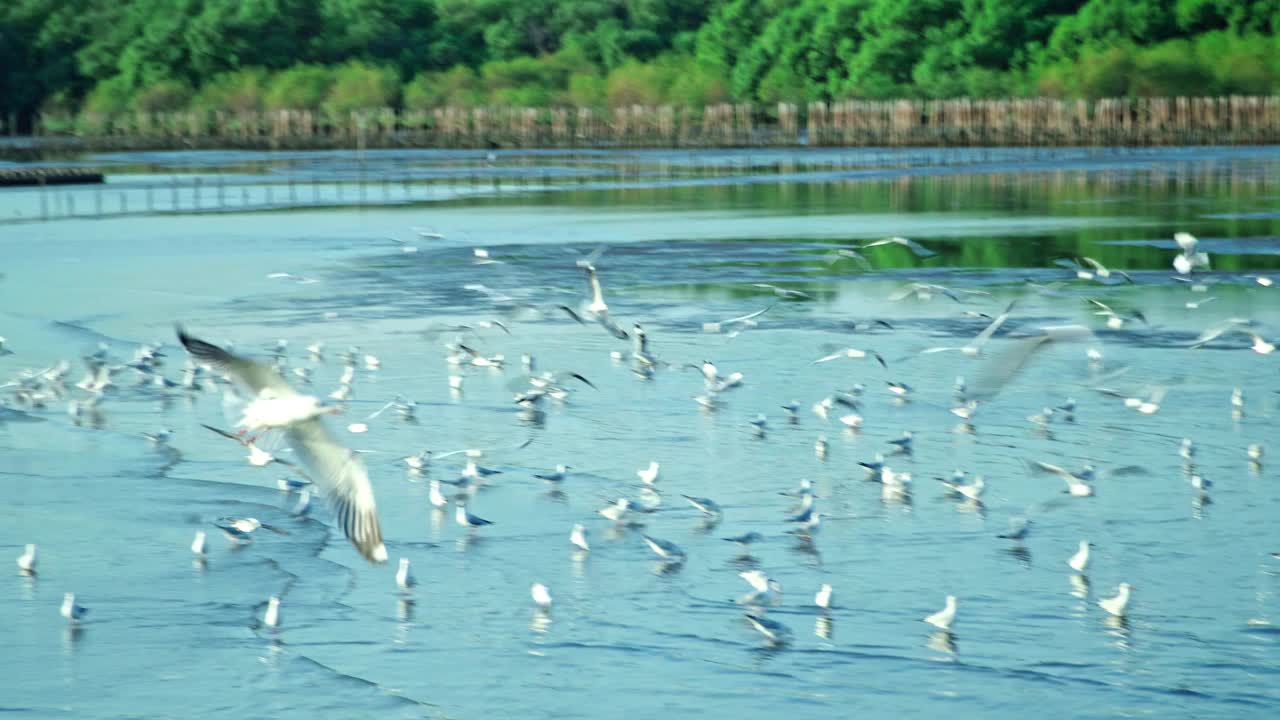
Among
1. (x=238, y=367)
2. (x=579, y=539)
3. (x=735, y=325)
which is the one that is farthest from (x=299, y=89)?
(x=238, y=367)

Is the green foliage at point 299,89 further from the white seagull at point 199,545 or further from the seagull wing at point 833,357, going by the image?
the white seagull at point 199,545

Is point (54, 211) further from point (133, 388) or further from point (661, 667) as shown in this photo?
point (661, 667)

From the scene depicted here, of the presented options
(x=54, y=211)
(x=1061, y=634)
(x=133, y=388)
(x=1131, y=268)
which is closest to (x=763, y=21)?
(x=54, y=211)

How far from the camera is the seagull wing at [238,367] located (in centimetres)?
808

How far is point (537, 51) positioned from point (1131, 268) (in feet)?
268

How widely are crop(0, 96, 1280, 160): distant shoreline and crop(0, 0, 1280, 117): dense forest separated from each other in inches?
71.6

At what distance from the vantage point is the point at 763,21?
9050cm

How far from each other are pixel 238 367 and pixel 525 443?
14.5ft

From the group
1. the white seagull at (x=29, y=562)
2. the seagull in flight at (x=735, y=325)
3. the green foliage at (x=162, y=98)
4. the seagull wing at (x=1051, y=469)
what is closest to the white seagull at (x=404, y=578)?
the white seagull at (x=29, y=562)

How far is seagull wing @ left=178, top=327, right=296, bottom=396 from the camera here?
26.5ft

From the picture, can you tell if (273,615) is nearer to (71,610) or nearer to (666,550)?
(71,610)

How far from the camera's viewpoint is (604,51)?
97062 millimetres

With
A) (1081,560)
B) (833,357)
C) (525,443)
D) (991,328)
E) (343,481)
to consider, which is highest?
(343,481)

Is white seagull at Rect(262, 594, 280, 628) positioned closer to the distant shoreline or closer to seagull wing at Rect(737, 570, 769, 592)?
seagull wing at Rect(737, 570, 769, 592)
